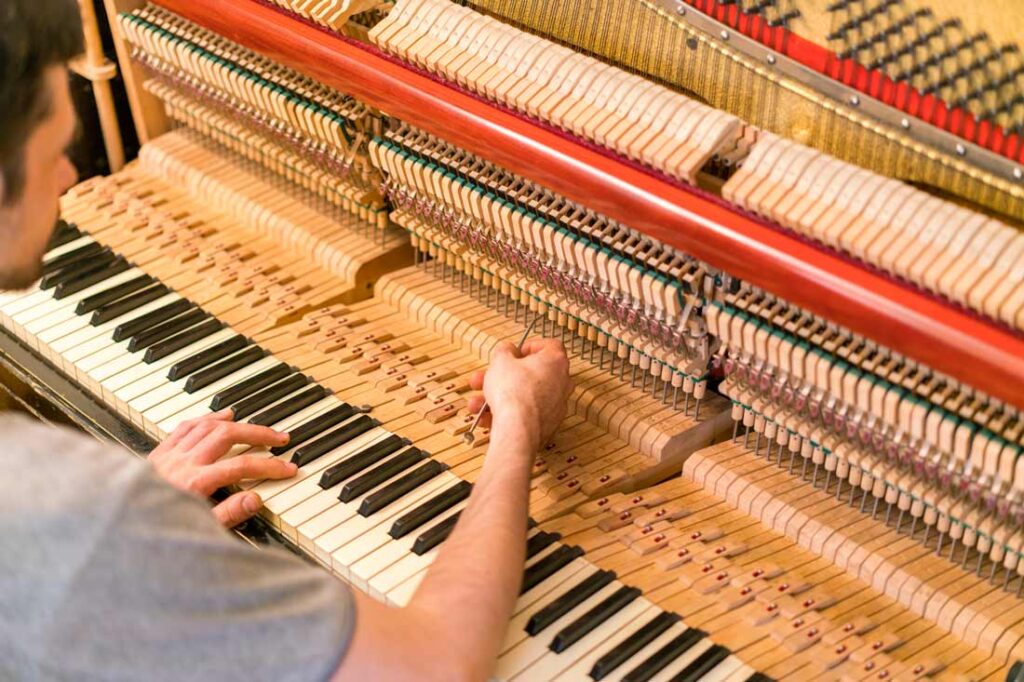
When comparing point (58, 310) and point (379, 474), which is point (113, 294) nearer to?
point (58, 310)

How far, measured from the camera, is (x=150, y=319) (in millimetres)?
3502

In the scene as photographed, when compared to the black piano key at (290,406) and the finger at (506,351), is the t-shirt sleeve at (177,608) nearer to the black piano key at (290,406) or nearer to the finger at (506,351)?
the finger at (506,351)

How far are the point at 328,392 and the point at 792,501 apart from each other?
1.17 metres

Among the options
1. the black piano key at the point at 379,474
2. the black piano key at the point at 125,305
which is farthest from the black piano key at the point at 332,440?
the black piano key at the point at 125,305

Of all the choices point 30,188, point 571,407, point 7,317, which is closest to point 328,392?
point 571,407

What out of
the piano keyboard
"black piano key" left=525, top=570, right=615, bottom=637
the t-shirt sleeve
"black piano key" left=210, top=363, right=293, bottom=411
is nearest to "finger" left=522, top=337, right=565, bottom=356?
the piano keyboard

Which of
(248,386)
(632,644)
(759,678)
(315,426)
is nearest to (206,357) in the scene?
(248,386)

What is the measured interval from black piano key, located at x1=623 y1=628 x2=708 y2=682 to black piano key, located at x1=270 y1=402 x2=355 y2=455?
3.37ft

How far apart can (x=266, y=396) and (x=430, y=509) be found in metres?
0.62

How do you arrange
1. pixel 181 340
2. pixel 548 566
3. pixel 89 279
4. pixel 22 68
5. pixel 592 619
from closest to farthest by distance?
pixel 22 68 < pixel 592 619 < pixel 548 566 < pixel 181 340 < pixel 89 279

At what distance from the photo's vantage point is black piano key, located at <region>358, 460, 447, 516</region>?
2.81m

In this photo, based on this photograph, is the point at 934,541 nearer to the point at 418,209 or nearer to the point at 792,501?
the point at 792,501

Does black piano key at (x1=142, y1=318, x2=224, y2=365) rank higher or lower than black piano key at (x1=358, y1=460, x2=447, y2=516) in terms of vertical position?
higher

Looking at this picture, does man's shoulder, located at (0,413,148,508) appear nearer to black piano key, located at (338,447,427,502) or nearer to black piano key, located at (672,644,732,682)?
black piano key, located at (338,447,427,502)
